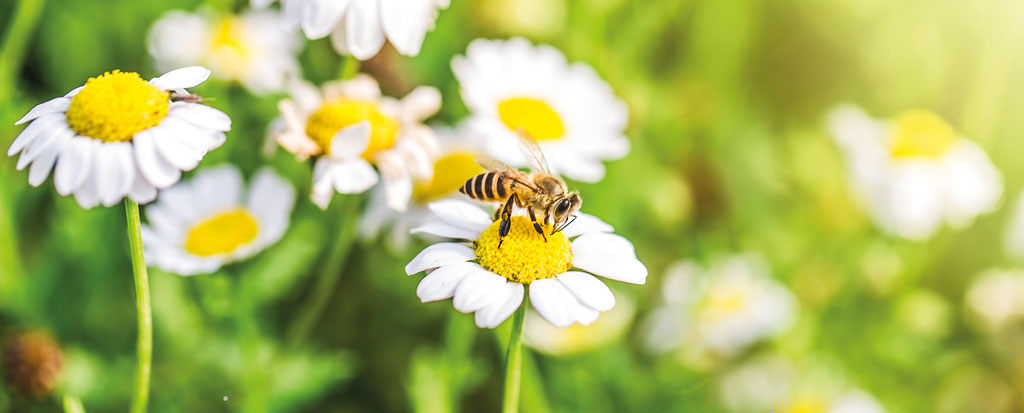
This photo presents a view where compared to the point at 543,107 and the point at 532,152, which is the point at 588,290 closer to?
the point at 532,152

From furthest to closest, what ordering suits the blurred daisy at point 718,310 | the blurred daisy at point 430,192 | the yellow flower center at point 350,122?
1. the blurred daisy at point 718,310
2. the blurred daisy at point 430,192
3. the yellow flower center at point 350,122

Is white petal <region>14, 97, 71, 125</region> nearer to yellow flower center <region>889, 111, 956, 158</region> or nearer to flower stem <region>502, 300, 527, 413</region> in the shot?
flower stem <region>502, 300, 527, 413</region>

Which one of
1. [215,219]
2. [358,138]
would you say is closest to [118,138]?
[358,138]

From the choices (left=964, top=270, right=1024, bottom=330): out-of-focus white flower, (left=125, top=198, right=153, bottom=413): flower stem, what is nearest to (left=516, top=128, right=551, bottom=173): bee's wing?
(left=125, top=198, right=153, bottom=413): flower stem

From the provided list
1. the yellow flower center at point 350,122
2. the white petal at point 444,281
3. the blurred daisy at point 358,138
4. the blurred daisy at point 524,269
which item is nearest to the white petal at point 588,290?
the blurred daisy at point 524,269

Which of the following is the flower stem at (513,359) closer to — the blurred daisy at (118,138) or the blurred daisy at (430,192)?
the blurred daisy at (118,138)

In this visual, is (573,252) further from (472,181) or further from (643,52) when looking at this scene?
(643,52)

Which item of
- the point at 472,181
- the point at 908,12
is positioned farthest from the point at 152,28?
the point at 908,12
